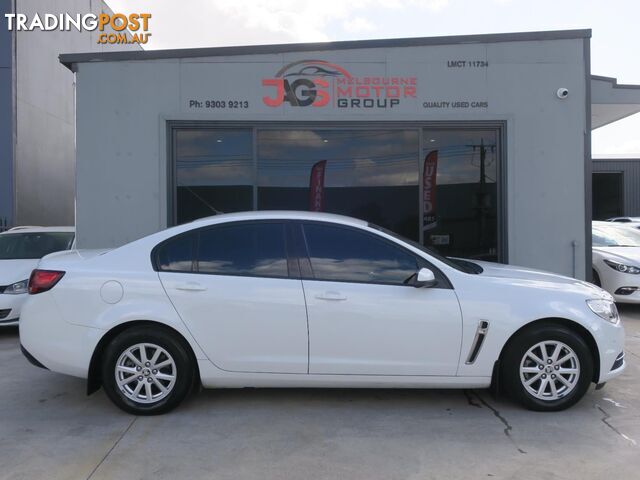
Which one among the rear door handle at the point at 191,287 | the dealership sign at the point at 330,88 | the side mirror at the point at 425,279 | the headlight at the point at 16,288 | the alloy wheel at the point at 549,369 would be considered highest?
the dealership sign at the point at 330,88

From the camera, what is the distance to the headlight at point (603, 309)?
462 cm

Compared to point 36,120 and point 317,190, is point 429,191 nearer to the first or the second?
point 317,190

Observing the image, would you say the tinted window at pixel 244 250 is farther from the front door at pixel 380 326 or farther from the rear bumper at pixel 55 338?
the rear bumper at pixel 55 338

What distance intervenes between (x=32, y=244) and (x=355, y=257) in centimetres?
600

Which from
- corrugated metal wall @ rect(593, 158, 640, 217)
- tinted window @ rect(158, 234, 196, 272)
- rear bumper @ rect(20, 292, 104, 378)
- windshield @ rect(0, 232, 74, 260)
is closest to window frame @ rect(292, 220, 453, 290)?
tinted window @ rect(158, 234, 196, 272)

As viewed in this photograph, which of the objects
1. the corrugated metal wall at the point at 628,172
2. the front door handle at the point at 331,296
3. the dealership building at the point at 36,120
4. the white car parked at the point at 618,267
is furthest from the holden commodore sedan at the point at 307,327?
the corrugated metal wall at the point at 628,172

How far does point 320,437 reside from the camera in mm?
4113

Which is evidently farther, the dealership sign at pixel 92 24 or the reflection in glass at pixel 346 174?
the dealership sign at pixel 92 24

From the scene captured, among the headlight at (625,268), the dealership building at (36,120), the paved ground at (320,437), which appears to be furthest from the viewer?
the dealership building at (36,120)

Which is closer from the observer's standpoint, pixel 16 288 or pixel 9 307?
pixel 9 307

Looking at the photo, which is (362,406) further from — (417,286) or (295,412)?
(417,286)

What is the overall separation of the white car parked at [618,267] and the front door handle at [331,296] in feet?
20.7

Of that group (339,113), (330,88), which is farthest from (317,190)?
(330,88)

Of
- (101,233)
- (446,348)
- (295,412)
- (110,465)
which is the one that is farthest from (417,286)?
(101,233)
